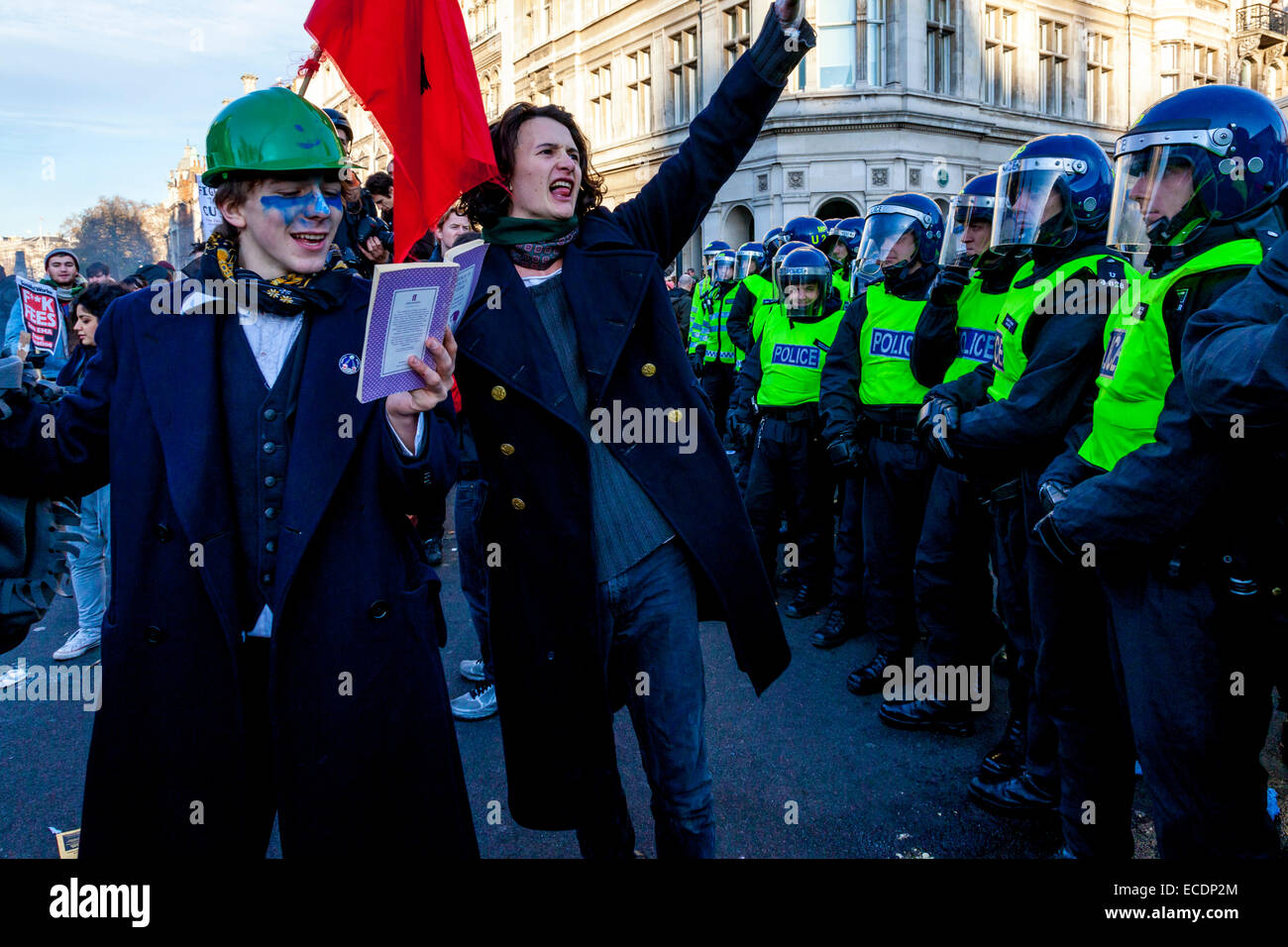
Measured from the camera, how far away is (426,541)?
6898mm

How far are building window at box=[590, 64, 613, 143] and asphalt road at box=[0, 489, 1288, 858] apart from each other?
26.2 m

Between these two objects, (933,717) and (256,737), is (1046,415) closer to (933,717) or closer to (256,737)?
(933,717)

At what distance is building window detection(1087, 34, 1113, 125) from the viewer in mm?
26250

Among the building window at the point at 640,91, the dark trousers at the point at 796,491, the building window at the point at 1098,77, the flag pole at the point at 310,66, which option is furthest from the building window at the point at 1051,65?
the flag pole at the point at 310,66

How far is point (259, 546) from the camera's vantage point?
2025 millimetres

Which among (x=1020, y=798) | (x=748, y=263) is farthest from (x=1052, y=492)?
(x=748, y=263)

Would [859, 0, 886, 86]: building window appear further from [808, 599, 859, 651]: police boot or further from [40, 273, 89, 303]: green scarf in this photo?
[808, 599, 859, 651]: police boot

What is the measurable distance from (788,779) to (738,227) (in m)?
21.7

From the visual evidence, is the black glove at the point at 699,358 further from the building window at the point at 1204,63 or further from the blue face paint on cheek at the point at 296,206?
the building window at the point at 1204,63

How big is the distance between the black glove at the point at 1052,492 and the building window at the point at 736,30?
22.5 m

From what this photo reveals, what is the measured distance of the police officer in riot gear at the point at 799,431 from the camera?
599cm

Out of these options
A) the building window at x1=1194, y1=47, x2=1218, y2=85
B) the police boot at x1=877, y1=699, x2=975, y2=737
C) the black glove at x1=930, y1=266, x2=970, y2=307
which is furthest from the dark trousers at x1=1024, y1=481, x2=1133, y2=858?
the building window at x1=1194, y1=47, x2=1218, y2=85
